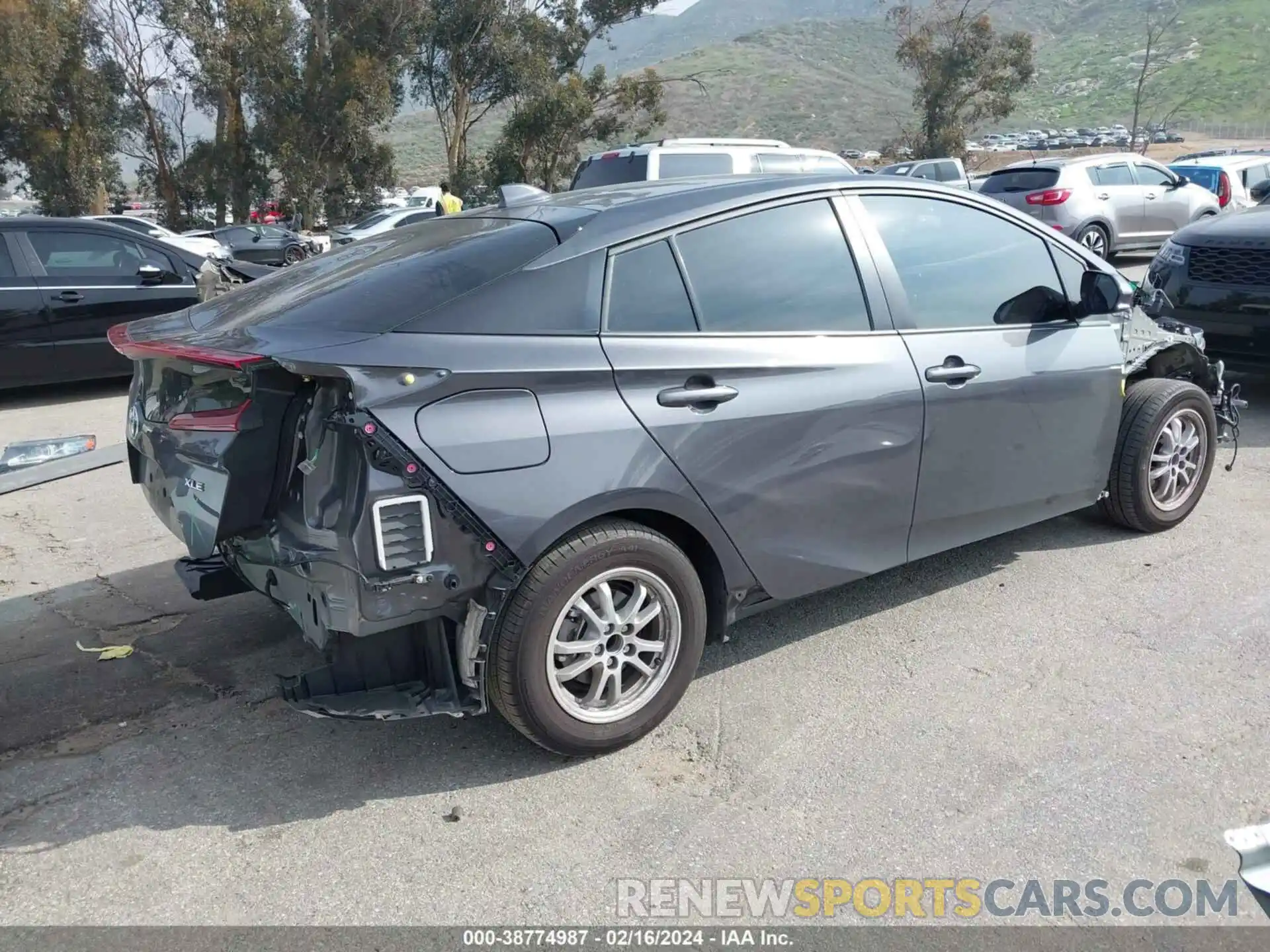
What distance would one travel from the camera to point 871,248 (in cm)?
377

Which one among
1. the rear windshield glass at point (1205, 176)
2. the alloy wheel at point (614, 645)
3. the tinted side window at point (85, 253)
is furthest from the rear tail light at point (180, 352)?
the rear windshield glass at point (1205, 176)

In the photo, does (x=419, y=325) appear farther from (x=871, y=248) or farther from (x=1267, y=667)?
(x=1267, y=667)

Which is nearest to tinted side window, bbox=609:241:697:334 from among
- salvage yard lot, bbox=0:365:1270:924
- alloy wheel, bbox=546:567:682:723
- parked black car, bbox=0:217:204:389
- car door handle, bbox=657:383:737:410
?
car door handle, bbox=657:383:737:410

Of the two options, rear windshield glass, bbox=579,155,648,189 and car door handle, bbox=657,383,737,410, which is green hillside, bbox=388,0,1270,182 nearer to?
rear windshield glass, bbox=579,155,648,189

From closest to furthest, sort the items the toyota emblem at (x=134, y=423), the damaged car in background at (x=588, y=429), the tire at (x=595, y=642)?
the damaged car in background at (x=588, y=429)
the tire at (x=595, y=642)
the toyota emblem at (x=134, y=423)

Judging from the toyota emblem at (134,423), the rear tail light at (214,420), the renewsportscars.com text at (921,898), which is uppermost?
the rear tail light at (214,420)

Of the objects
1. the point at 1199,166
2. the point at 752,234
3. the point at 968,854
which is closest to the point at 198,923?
the point at 968,854

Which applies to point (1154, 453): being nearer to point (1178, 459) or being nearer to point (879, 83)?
point (1178, 459)

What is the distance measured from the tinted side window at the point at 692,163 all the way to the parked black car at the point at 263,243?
45.2 feet

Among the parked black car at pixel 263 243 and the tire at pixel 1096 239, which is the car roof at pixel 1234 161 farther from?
the parked black car at pixel 263 243

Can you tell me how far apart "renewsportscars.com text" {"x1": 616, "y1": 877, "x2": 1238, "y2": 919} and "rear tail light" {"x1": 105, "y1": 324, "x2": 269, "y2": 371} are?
1.72 metres

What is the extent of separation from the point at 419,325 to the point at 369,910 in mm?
1532

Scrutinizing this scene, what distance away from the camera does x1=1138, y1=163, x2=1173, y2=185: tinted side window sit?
1570cm

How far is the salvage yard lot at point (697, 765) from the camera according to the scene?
8.86 feet
